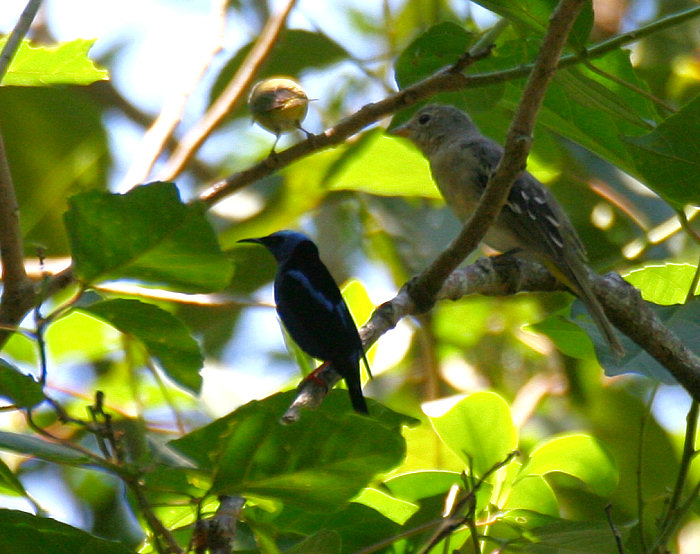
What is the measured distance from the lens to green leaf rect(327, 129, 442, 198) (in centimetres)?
373

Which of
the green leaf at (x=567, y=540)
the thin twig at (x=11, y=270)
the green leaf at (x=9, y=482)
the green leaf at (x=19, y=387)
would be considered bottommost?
the green leaf at (x=567, y=540)

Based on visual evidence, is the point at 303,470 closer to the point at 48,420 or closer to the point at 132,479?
the point at 132,479

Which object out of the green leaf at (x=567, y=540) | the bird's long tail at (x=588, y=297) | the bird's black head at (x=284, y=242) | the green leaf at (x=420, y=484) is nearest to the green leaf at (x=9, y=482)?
the green leaf at (x=420, y=484)

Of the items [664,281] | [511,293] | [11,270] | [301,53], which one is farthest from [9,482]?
[301,53]

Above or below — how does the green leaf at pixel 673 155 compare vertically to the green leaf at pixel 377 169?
below

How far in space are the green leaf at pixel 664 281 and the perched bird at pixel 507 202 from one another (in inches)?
17.9

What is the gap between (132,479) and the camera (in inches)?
55.2

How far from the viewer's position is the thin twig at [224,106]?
2.96 meters

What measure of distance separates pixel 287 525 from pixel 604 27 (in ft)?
12.6

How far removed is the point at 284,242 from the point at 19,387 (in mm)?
2158

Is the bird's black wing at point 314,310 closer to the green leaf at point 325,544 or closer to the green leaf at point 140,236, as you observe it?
the green leaf at point 140,236

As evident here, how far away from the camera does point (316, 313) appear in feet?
9.47

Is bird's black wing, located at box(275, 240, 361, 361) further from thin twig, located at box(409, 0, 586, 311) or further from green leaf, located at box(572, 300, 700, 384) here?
green leaf, located at box(572, 300, 700, 384)

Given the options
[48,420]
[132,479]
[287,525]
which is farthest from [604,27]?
[132,479]
